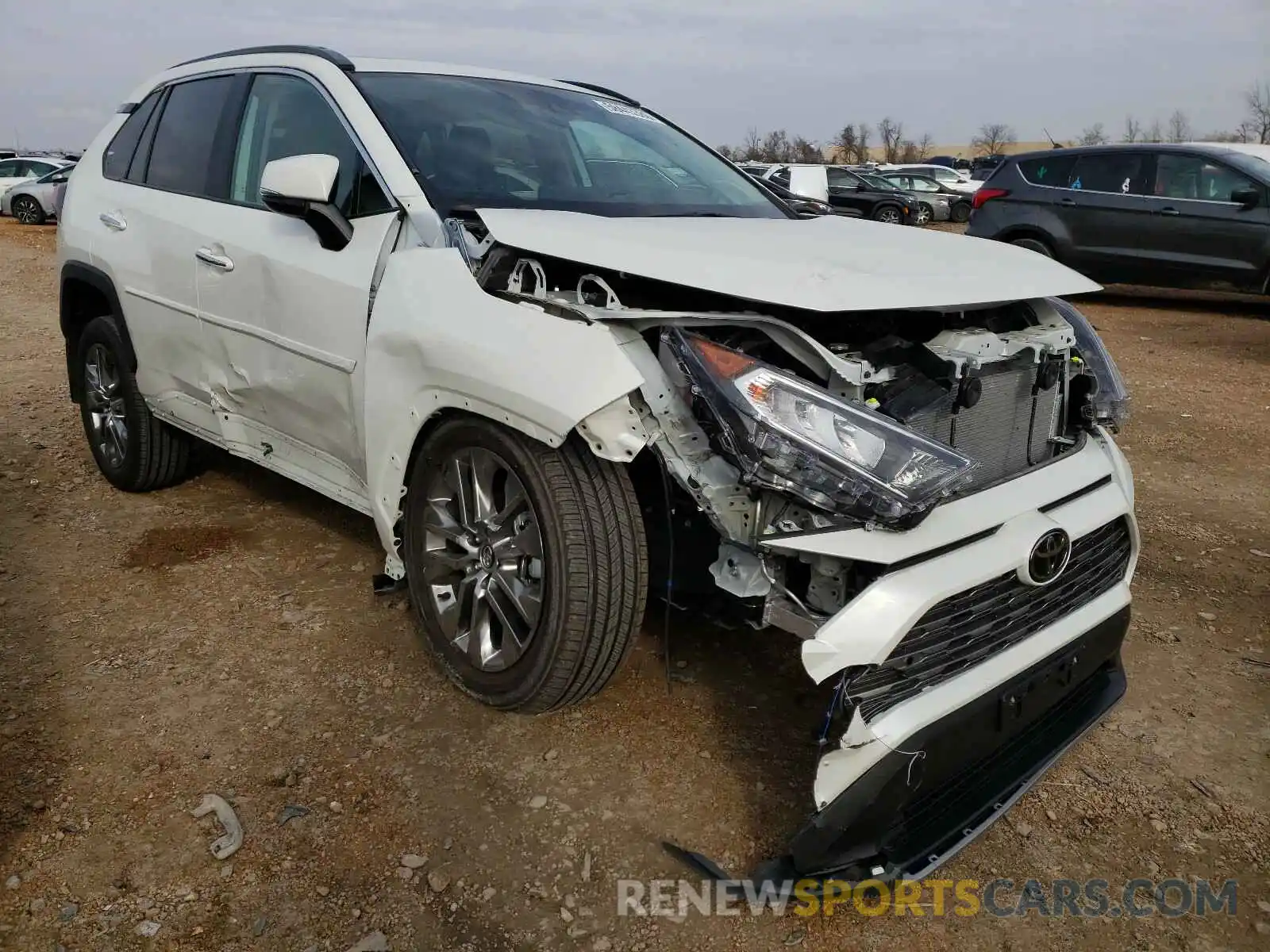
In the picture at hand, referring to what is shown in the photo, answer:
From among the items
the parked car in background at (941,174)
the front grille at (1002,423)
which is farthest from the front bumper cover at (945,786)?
the parked car in background at (941,174)

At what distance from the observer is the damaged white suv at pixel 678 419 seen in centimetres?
214

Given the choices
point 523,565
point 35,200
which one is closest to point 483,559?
point 523,565

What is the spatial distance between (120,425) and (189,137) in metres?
1.41

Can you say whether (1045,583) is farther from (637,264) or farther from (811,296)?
(637,264)

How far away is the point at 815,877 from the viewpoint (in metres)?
2.17

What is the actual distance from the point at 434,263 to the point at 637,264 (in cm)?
64

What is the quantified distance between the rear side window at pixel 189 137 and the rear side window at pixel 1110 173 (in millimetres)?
9356

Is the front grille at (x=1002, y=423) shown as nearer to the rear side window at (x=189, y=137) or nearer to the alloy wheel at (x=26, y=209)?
the rear side window at (x=189, y=137)

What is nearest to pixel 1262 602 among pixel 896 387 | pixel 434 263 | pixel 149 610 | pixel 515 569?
pixel 896 387

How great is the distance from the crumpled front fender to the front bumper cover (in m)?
1.00

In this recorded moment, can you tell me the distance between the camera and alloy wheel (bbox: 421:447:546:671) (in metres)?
2.63

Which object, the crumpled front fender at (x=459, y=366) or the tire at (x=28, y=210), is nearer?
the crumpled front fender at (x=459, y=366)

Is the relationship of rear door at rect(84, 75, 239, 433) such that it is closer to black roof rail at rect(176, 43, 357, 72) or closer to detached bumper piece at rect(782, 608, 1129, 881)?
black roof rail at rect(176, 43, 357, 72)

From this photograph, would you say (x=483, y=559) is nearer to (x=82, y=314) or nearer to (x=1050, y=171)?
(x=82, y=314)
